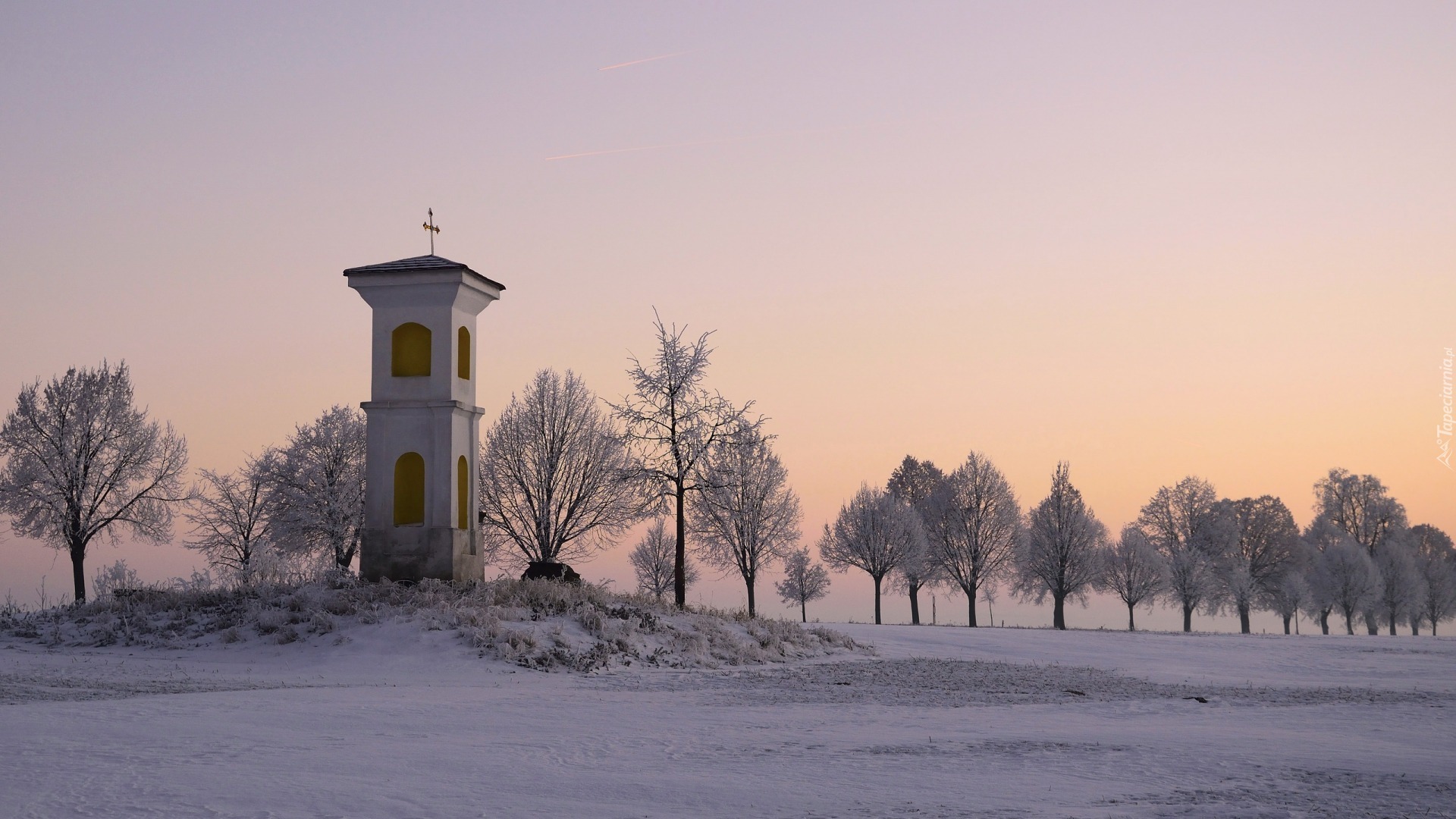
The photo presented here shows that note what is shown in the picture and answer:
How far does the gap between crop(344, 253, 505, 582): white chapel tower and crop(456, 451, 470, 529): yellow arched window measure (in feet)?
0.08

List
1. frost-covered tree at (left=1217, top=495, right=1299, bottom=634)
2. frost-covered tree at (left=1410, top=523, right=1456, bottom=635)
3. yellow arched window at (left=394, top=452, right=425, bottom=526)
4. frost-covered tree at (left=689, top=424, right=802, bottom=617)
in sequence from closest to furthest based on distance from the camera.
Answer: yellow arched window at (left=394, top=452, right=425, bottom=526)
frost-covered tree at (left=689, top=424, right=802, bottom=617)
frost-covered tree at (left=1217, top=495, right=1299, bottom=634)
frost-covered tree at (left=1410, top=523, right=1456, bottom=635)

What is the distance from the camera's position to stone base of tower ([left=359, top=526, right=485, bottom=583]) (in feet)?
79.1

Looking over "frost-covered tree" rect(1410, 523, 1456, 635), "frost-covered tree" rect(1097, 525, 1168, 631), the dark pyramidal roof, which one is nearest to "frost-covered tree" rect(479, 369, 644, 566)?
the dark pyramidal roof

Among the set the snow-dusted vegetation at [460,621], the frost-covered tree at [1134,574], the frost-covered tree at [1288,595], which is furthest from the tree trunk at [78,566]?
the frost-covered tree at [1288,595]

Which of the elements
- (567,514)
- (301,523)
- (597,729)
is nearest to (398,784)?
(597,729)

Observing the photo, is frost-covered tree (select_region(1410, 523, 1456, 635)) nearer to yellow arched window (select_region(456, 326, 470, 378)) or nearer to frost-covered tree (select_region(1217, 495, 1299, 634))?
frost-covered tree (select_region(1217, 495, 1299, 634))

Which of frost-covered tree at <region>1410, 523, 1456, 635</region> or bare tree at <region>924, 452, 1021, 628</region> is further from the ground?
bare tree at <region>924, 452, 1021, 628</region>

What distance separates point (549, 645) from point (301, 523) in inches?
895

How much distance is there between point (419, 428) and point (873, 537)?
28.3m

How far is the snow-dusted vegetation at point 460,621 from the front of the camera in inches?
761

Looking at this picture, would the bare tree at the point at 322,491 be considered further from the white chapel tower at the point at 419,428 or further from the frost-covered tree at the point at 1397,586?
the frost-covered tree at the point at 1397,586

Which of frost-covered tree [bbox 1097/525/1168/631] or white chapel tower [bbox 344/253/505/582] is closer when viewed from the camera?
white chapel tower [bbox 344/253/505/582]

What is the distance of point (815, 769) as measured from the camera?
27.4ft

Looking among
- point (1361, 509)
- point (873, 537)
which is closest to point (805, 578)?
point (873, 537)
